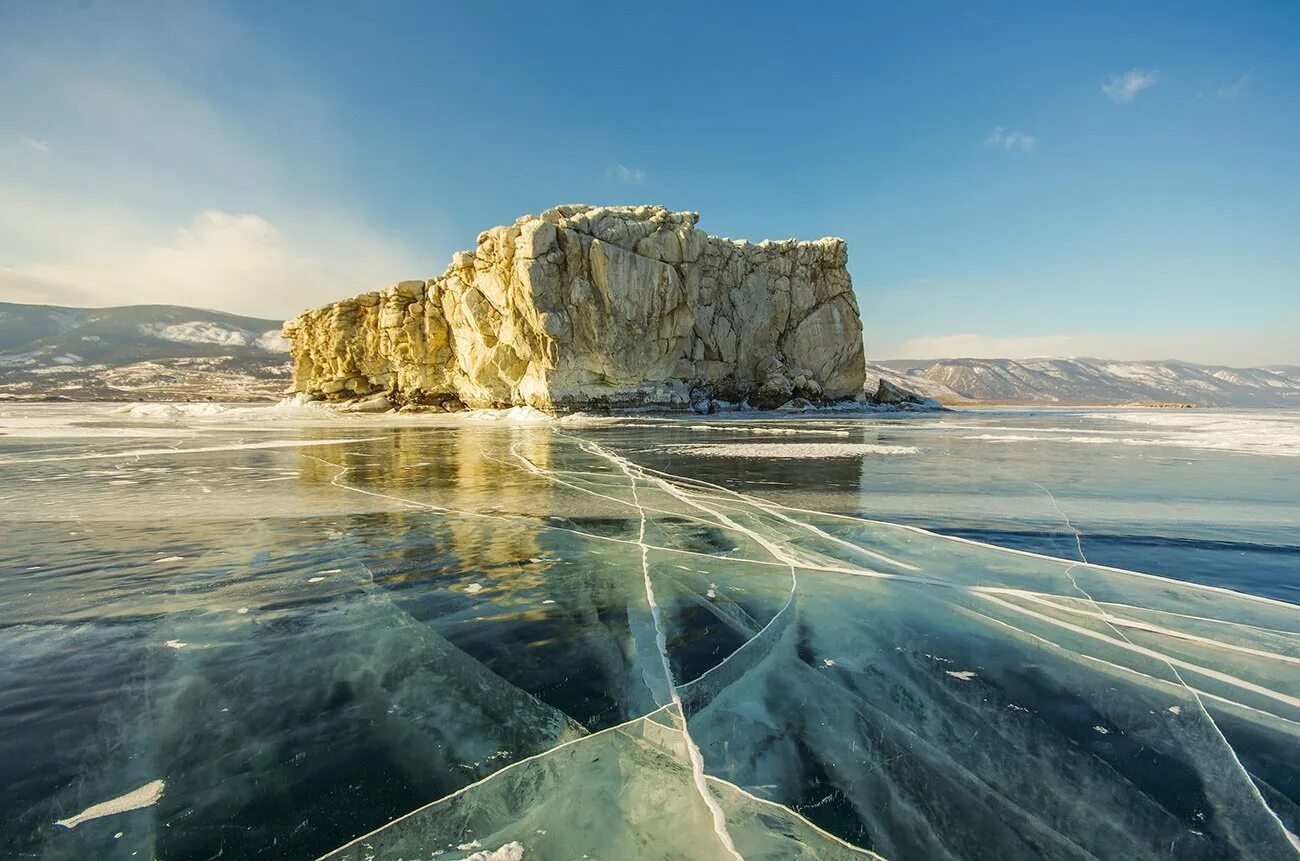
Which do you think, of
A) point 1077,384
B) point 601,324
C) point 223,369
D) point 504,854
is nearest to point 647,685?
point 504,854

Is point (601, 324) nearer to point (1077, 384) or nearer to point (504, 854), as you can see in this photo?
point (504, 854)

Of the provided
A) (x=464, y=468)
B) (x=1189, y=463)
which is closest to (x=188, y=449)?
(x=464, y=468)

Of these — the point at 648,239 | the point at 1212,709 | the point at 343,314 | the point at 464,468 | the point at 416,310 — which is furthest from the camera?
the point at 343,314

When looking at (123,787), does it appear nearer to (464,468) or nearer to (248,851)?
(248,851)

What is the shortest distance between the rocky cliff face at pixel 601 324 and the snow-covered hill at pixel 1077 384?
118 meters

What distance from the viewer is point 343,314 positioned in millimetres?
55281

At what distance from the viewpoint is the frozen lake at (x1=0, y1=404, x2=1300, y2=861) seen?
76.0 inches

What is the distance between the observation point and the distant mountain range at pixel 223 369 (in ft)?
327

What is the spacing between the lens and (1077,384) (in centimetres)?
17775

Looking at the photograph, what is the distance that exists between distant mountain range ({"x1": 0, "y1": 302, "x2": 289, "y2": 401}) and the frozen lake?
85.1m

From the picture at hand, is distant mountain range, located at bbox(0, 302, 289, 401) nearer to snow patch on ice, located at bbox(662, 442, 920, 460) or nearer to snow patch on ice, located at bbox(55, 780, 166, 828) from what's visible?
snow patch on ice, located at bbox(662, 442, 920, 460)

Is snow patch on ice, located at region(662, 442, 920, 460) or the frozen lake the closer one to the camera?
the frozen lake

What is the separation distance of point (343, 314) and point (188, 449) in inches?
1791

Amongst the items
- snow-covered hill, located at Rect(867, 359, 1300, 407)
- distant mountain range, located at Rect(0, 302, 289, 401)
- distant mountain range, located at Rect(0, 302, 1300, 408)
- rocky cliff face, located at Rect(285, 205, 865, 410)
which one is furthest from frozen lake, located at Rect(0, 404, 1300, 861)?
snow-covered hill, located at Rect(867, 359, 1300, 407)
